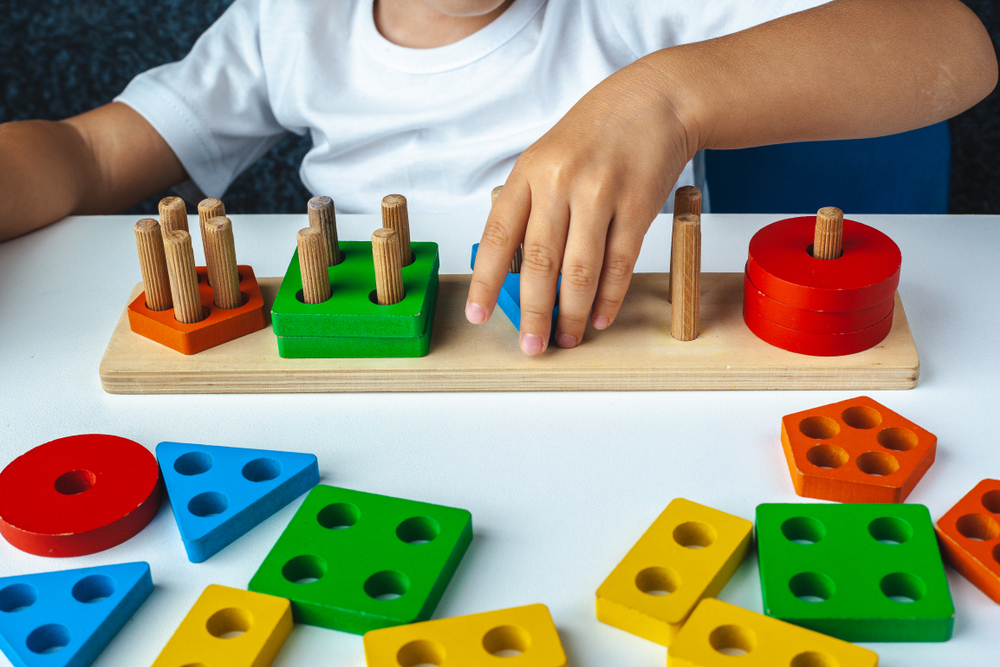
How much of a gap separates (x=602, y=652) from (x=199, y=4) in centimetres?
127

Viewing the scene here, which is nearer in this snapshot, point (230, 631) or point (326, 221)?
point (230, 631)

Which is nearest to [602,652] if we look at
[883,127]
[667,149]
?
[667,149]

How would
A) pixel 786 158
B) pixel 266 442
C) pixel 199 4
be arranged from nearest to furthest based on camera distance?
pixel 266 442
pixel 786 158
pixel 199 4

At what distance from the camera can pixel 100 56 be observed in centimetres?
137

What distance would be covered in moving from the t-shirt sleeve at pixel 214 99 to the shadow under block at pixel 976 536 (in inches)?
31.0

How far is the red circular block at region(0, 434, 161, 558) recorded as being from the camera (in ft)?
1.37

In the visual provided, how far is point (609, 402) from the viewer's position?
1.71ft

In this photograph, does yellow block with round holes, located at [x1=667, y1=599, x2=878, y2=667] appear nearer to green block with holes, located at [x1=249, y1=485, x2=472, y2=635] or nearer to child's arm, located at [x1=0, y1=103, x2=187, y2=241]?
green block with holes, located at [x1=249, y1=485, x2=472, y2=635]

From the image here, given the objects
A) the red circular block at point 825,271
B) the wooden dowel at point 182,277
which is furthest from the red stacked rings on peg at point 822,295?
the wooden dowel at point 182,277

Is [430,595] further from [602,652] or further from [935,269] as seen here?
[935,269]

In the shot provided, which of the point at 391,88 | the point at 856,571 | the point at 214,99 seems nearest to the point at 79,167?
the point at 214,99

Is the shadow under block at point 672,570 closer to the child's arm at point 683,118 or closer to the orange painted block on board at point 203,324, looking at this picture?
the child's arm at point 683,118

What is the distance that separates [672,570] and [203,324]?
33 centimetres

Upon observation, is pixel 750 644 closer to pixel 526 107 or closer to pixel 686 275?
pixel 686 275
